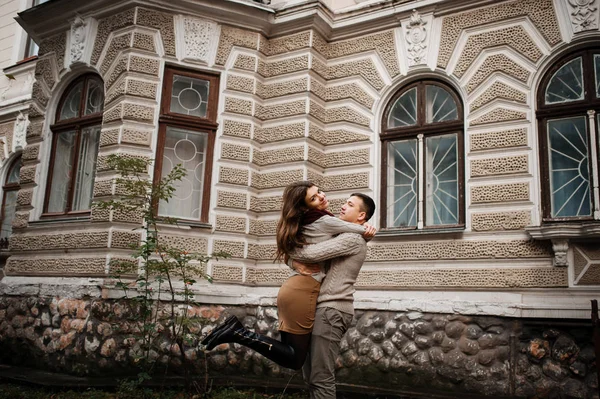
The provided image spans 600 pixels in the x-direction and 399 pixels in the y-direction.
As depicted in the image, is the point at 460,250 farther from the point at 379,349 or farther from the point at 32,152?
the point at 32,152

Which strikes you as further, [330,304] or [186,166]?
[186,166]

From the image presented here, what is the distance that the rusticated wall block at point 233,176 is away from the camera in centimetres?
830

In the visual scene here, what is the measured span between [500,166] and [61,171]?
265 inches

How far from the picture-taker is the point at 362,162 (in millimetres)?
8281

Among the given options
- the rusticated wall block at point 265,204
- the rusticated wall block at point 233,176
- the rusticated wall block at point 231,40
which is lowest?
the rusticated wall block at point 265,204

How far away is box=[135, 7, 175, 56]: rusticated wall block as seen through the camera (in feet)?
27.3

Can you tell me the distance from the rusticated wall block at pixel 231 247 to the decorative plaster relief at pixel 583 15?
5335 mm

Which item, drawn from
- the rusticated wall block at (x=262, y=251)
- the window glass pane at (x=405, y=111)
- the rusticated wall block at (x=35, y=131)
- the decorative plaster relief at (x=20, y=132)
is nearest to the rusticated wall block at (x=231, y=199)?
the rusticated wall block at (x=262, y=251)

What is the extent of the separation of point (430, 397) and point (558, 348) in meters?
1.57

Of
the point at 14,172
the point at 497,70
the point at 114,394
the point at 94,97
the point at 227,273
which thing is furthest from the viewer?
the point at 14,172

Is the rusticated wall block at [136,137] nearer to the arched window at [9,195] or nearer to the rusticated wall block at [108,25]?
the rusticated wall block at [108,25]

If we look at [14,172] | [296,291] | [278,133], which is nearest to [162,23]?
[278,133]

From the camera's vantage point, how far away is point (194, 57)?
333 inches

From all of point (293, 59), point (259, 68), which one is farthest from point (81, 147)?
point (293, 59)
